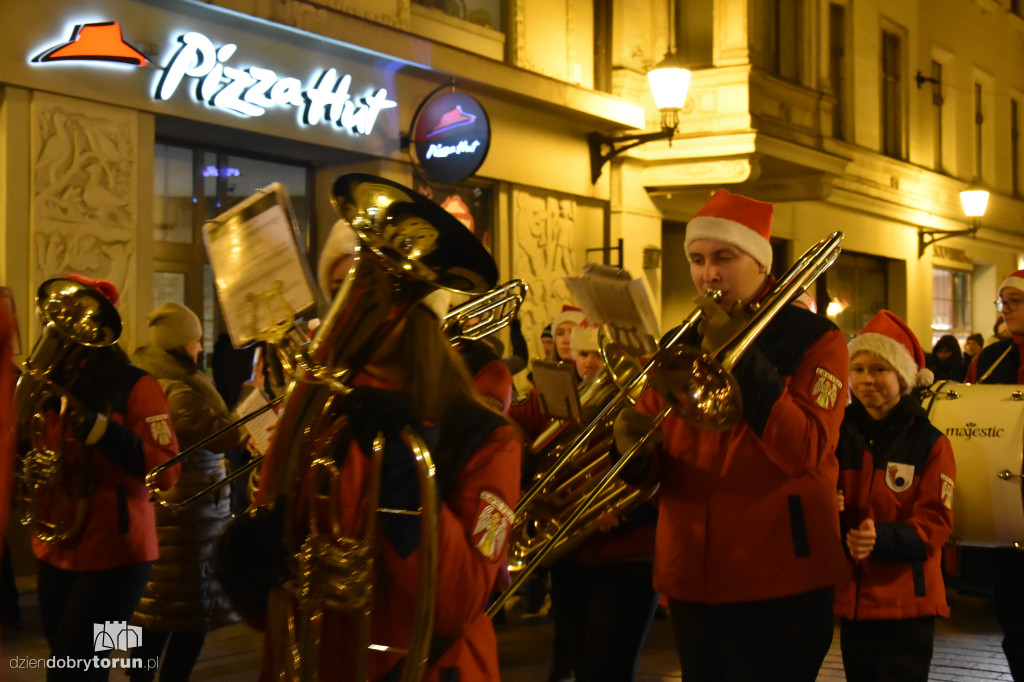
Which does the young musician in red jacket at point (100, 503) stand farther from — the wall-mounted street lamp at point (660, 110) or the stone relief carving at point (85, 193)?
the wall-mounted street lamp at point (660, 110)

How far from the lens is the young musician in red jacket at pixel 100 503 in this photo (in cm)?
411

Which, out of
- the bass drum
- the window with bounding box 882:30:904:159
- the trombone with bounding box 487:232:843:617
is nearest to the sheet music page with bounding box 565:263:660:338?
the trombone with bounding box 487:232:843:617

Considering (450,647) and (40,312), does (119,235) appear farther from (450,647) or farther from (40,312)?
(450,647)

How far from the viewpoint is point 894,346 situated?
13.8ft

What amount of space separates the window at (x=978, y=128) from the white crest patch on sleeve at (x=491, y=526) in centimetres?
2426

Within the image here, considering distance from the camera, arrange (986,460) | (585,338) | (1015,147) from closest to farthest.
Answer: (986,460), (585,338), (1015,147)

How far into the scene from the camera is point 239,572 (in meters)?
2.26

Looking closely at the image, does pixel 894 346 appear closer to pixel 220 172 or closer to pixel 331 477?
pixel 331 477

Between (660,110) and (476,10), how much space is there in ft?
7.58

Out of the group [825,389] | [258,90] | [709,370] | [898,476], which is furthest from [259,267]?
[258,90]

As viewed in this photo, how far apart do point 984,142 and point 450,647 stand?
25.2 meters

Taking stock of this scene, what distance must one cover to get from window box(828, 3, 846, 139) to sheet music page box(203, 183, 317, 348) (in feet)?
56.3

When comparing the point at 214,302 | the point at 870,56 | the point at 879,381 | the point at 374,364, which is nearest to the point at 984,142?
the point at 870,56

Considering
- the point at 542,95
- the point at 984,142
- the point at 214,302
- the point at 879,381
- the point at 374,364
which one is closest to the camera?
the point at 374,364
